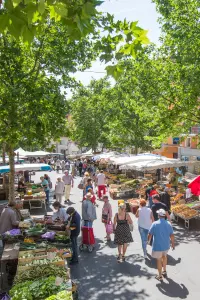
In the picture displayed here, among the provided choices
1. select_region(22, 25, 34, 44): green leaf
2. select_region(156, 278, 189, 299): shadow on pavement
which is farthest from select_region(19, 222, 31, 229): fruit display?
select_region(22, 25, 34, 44): green leaf

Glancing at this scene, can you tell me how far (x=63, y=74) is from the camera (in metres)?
12.6

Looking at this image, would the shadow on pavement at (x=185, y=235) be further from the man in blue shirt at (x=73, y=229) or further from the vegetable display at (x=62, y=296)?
the vegetable display at (x=62, y=296)

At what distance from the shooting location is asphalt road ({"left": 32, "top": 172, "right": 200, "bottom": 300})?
6719 millimetres

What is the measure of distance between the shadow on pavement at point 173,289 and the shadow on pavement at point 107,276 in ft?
1.34

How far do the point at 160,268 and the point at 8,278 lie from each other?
340cm

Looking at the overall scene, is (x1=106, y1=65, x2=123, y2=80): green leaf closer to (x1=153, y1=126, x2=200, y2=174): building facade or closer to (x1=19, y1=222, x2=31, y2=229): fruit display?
(x1=19, y1=222, x2=31, y2=229): fruit display

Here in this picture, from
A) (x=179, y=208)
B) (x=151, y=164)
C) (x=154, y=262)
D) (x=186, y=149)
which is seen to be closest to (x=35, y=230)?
(x=154, y=262)

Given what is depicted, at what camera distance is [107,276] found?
7.65m

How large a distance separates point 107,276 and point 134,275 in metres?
0.63

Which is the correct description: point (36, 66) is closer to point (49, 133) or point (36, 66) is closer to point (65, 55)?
point (65, 55)

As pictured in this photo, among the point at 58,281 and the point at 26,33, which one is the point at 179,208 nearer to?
the point at 58,281

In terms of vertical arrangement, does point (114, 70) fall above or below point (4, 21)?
below

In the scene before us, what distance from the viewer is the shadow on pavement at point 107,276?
22.0 feet

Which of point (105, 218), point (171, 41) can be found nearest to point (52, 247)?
point (105, 218)
